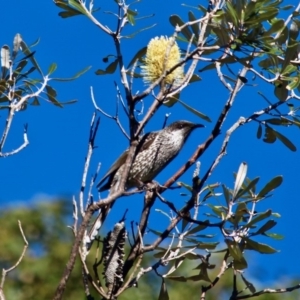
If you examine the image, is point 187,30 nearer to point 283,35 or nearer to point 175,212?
point 283,35

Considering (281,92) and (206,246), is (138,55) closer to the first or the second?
(281,92)

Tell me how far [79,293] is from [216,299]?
4.18ft

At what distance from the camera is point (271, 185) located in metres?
2.50

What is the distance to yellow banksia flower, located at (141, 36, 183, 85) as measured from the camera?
2.62 meters

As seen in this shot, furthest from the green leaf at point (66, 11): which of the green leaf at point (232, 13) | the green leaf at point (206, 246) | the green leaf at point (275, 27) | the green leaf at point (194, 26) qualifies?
the green leaf at point (206, 246)

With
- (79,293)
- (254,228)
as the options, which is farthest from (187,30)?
(79,293)

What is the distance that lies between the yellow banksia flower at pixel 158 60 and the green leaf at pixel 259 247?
59 centimetres

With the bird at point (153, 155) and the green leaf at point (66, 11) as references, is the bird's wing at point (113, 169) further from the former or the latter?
the green leaf at point (66, 11)

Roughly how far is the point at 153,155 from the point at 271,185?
1965mm

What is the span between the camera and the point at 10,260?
24.5 ft

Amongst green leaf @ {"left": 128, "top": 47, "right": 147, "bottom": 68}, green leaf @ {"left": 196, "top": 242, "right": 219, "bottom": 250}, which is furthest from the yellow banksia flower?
green leaf @ {"left": 196, "top": 242, "right": 219, "bottom": 250}

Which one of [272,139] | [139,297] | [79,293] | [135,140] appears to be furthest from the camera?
[79,293]

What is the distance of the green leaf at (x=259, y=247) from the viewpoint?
247 centimetres

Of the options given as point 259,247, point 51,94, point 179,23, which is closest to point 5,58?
point 51,94
